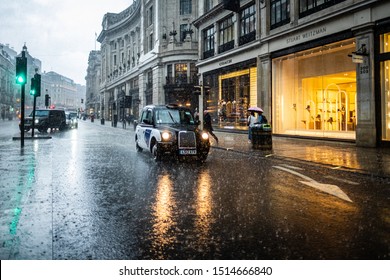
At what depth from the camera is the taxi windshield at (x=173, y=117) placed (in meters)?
12.5

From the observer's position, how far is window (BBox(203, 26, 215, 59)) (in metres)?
31.0

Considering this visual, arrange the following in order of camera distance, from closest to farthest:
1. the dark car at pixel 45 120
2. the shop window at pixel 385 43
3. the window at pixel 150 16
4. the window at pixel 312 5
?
the shop window at pixel 385 43 → the window at pixel 312 5 → the dark car at pixel 45 120 → the window at pixel 150 16

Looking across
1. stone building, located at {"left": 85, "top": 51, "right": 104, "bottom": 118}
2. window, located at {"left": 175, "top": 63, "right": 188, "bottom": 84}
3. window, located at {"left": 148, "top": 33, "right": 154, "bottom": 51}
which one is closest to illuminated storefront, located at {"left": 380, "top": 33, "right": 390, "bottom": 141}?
window, located at {"left": 175, "top": 63, "right": 188, "bottom": 84}

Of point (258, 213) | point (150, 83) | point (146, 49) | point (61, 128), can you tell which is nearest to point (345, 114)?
point (258, 213)

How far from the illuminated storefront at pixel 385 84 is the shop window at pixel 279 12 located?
7100 millimetres

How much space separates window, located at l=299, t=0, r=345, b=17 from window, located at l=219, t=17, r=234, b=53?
8.18 meters

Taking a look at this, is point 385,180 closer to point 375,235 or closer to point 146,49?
point 375,235

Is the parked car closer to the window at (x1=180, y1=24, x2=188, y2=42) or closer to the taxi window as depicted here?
the window at (x1=180, y1=24, x2=188, y2=42)

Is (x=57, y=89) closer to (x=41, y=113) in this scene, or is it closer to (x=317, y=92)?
(x=41, y=113)

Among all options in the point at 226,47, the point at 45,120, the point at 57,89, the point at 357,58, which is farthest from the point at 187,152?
the point at 57,89

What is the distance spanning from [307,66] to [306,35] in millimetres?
2091

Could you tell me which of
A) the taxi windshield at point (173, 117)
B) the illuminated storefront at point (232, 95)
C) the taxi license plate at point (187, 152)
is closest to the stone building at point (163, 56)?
the illuminated storefront at point (232, 95)

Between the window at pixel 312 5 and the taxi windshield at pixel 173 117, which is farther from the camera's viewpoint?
the window at pixel 312 5

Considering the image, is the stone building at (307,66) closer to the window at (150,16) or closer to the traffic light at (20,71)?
the traffic light at (20,71)
